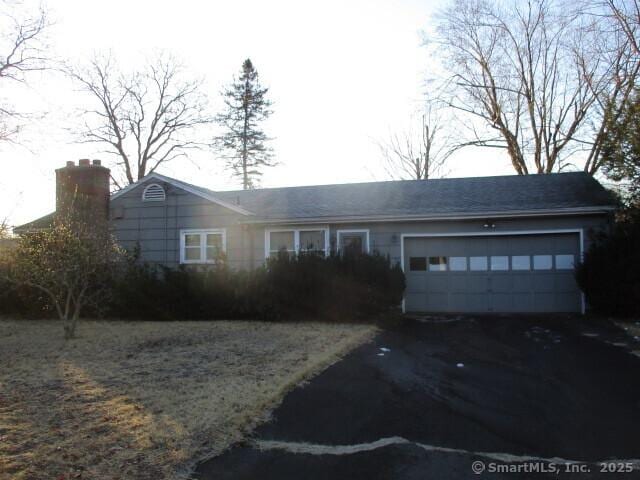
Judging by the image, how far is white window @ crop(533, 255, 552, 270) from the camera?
1424 cm

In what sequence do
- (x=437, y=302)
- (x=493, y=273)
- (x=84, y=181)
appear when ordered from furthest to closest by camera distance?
(x=84, y=181) → (x=437, y=302) → (x=493, y=273)

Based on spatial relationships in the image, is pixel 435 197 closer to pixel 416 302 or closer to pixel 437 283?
pixel 437 283

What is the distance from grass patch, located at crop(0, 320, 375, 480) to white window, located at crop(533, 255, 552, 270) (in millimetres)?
6020

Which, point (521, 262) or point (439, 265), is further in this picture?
point (439, 265)

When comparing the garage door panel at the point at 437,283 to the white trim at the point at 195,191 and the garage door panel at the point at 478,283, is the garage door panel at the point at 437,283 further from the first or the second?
the white trim at the point at 195,191

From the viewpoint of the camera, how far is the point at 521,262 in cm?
1445

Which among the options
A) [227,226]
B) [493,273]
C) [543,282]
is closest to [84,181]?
[227,226]

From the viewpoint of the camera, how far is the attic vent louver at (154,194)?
1708cm

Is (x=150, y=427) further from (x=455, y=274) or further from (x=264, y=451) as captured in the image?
(x=455, y=274)

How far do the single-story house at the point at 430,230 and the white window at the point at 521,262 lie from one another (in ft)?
0.09

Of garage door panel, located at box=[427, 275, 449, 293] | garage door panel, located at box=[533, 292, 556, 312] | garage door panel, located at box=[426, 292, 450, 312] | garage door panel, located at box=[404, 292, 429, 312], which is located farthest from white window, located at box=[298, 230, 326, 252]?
garage door panel, located at box=[533, 292, 556, 312]

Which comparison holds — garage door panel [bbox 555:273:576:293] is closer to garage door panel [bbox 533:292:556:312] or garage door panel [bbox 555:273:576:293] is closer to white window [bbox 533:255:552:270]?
garage door panel [bbox 533:292:556:312]

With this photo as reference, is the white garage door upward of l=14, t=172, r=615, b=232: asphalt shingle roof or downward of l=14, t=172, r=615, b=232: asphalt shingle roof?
downward

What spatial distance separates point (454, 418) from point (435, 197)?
11.8m
